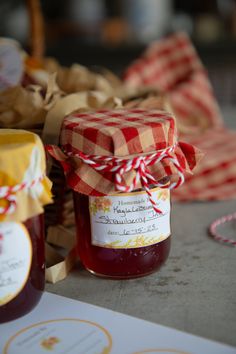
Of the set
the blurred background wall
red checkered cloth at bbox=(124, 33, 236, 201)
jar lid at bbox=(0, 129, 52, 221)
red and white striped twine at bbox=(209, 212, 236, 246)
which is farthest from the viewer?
the blurred background wall

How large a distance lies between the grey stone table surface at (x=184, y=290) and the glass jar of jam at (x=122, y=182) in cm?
2

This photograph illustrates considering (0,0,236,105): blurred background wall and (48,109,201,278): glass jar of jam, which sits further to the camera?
(0,0,236,105): blurred background wall

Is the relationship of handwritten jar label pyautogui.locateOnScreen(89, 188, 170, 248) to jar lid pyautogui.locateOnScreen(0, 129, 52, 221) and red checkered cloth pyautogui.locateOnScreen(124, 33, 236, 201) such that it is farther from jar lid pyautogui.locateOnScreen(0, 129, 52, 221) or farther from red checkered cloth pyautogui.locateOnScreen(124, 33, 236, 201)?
red checkered cloth pyautogui.locateOnScreen(124, 33, 236, 201)

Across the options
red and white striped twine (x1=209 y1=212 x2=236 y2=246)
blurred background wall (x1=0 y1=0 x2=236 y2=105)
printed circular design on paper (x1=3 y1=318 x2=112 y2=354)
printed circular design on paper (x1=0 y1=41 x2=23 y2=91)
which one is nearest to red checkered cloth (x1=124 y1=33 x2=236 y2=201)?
red and white striped twine (x1=209 y1=212 x2=236 y2=246)

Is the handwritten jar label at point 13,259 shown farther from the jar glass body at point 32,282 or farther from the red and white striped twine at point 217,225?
the red and white striped twine at point 217,225

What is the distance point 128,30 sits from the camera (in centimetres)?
184

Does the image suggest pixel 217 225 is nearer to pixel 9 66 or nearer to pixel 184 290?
→ pixel 184 290

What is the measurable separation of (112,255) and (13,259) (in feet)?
0.37

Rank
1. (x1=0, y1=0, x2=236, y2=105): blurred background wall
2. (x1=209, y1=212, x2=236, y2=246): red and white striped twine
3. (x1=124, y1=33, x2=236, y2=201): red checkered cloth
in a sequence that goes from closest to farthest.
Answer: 1. (x1=209, y1=212, x2=236, y2=246): red and white striped twine
2. (x1=124, y1=33, x2=236, y2=201): red checkered cloth
3. (x1=0, y1=0, x2=236, y2=105): blurred background wall

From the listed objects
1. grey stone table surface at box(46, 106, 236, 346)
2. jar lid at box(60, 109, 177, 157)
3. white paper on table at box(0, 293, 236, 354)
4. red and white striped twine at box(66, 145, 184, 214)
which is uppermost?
jar lid at box(60, 109, 177, 157)

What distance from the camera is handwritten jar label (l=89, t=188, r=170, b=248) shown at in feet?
1.67

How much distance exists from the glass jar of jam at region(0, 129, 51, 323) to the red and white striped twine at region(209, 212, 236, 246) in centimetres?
24

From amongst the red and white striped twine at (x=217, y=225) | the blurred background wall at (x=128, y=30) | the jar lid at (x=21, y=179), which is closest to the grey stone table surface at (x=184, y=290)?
the red and white striped twine at (x=217, y=225)

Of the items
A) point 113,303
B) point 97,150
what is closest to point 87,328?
point 113,303
